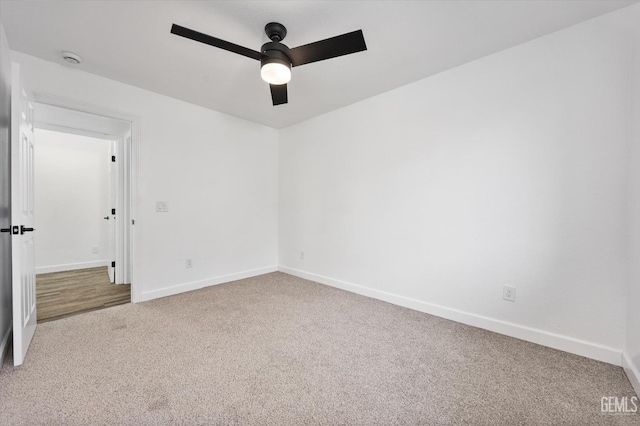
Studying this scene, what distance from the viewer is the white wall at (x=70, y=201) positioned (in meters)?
4.47

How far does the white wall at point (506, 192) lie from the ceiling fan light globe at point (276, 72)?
1.49m

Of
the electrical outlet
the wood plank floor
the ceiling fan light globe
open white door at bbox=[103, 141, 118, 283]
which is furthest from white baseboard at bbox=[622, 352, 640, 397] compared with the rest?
open white door at bbox=[103, 141, 118, 283]

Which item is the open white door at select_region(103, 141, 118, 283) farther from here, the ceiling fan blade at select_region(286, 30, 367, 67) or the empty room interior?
the ceiling fan blade at select_region(286, 30, 367, 67)

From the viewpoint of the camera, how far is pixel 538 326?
2082 mm

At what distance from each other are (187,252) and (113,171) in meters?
2.13

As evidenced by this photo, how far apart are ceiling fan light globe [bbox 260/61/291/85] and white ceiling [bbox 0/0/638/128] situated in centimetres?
32

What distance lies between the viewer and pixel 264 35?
205 centimetres

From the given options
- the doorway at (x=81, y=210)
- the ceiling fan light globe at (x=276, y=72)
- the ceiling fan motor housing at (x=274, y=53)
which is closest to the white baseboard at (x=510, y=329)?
the ceiling fan light globe at (x=276, y=72)

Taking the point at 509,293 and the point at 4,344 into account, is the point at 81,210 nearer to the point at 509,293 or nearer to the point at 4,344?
the point at 4,344

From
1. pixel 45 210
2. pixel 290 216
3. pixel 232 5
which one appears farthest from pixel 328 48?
pixel 45 210

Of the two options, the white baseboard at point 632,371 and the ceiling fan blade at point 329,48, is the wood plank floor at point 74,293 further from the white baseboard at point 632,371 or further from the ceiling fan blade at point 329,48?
the white baseboard at point 632,371

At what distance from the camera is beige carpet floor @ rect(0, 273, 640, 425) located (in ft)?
4.47

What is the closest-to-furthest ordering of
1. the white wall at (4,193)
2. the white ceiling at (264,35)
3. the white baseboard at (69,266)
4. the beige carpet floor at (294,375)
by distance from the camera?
the beige carpet floor at (294,375)
the white ceiling at (264,35)
the white wall at (4,193)
the white baseboard at (69,266)

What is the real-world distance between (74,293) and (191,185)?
1.97m
